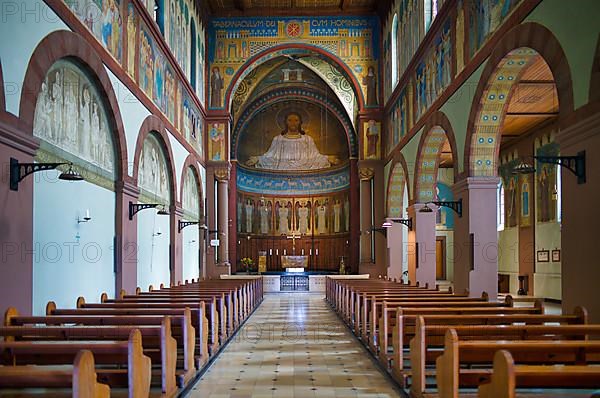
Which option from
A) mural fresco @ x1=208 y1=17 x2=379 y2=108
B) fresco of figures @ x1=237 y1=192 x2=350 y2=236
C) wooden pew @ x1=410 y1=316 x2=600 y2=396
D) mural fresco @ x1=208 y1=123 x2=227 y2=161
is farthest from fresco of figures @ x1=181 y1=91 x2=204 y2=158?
wooden pew @ x1=410 y1=316 x2=600 y2=396

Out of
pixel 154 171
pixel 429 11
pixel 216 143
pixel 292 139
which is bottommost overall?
pixel 154 171

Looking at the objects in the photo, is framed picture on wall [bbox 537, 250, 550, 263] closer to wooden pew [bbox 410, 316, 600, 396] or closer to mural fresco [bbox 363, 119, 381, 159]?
mural fresco [bbox 363, 119, 381, 159]

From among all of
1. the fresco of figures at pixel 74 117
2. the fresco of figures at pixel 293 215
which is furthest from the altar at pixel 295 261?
the fresco of figures at pixel 74 117

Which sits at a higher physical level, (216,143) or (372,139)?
(372,139)

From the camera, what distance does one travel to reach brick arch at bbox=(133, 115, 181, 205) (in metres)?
13.5

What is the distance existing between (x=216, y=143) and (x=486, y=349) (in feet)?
70.6

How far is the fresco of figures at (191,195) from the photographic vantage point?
68.7ft

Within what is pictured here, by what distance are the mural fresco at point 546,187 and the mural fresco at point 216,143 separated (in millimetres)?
12800

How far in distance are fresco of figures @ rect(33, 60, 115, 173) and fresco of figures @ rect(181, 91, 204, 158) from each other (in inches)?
324

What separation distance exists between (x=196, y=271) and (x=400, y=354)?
1678 centimetres

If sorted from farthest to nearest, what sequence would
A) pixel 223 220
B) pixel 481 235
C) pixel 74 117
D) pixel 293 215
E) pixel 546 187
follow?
pixel 293 215, pixel 223 220, pixel 546 187, pixel 481 235, pixel 74 117

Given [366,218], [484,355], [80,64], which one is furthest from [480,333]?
[366,218]

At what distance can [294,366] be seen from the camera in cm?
873

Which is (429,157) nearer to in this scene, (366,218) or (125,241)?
(366,218)
